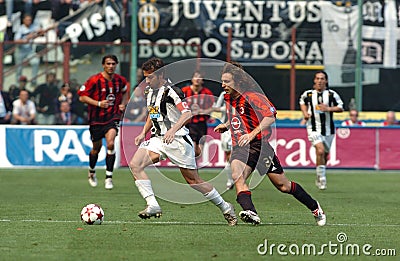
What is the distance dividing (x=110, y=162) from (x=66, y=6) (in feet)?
32.1

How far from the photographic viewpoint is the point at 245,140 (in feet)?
35.2

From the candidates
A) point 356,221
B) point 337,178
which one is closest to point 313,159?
point 337,178

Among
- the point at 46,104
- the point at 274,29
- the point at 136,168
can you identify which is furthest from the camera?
the point at 274,29

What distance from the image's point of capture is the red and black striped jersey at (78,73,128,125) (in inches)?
664

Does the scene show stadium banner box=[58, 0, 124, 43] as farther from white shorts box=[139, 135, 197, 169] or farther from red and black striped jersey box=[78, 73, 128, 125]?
white shorts box=[139, 135, 197, 169]

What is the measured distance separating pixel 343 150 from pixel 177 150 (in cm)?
1193

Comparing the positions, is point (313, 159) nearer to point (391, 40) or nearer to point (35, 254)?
point (391, 40)

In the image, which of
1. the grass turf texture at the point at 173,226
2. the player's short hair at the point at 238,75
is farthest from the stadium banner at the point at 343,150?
the player's short hair at the point at 238,75

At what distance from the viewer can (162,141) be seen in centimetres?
1141

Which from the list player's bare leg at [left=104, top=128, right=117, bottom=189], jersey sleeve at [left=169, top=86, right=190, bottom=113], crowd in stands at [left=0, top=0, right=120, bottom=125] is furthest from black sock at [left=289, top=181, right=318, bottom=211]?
crowd in stands at [left=0, top=0, right=120, bottom=125]

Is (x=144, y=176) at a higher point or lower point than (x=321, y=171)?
higher

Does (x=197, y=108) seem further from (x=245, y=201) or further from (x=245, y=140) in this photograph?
(x=245, y=140)

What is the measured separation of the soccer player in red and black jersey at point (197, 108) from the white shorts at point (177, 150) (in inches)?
282

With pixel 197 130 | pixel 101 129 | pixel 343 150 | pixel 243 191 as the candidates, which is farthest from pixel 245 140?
pixel 343 150
